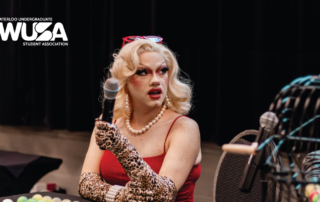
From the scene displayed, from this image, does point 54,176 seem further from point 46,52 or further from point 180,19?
point 180,19

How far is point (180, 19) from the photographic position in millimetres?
2598

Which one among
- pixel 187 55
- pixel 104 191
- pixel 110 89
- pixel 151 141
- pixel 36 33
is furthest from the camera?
pixel 36 33

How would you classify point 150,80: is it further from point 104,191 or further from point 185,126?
point 104,191

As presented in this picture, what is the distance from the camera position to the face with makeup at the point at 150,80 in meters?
1.63

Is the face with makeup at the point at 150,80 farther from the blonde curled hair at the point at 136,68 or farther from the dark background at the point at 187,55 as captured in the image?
the dark background at the point at 187,55

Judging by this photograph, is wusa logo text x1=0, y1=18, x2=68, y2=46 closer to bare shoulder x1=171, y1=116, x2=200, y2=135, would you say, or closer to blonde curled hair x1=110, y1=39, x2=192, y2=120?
blonde curled hair x1=110, y1=39, x2=192, y2=120

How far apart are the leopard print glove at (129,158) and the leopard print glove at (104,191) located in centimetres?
2

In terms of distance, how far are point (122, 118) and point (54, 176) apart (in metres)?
1.88

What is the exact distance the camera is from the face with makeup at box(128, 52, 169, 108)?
163 cm

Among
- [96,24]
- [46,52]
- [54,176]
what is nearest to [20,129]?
[54,176]

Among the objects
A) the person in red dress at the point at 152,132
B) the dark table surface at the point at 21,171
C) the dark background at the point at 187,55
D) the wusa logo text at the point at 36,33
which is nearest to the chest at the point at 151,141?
the person in red dress at the point at 152,132

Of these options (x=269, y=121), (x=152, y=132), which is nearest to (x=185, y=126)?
(x=152, y=132)

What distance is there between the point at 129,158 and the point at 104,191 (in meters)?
0.26

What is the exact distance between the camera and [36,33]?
323cm
